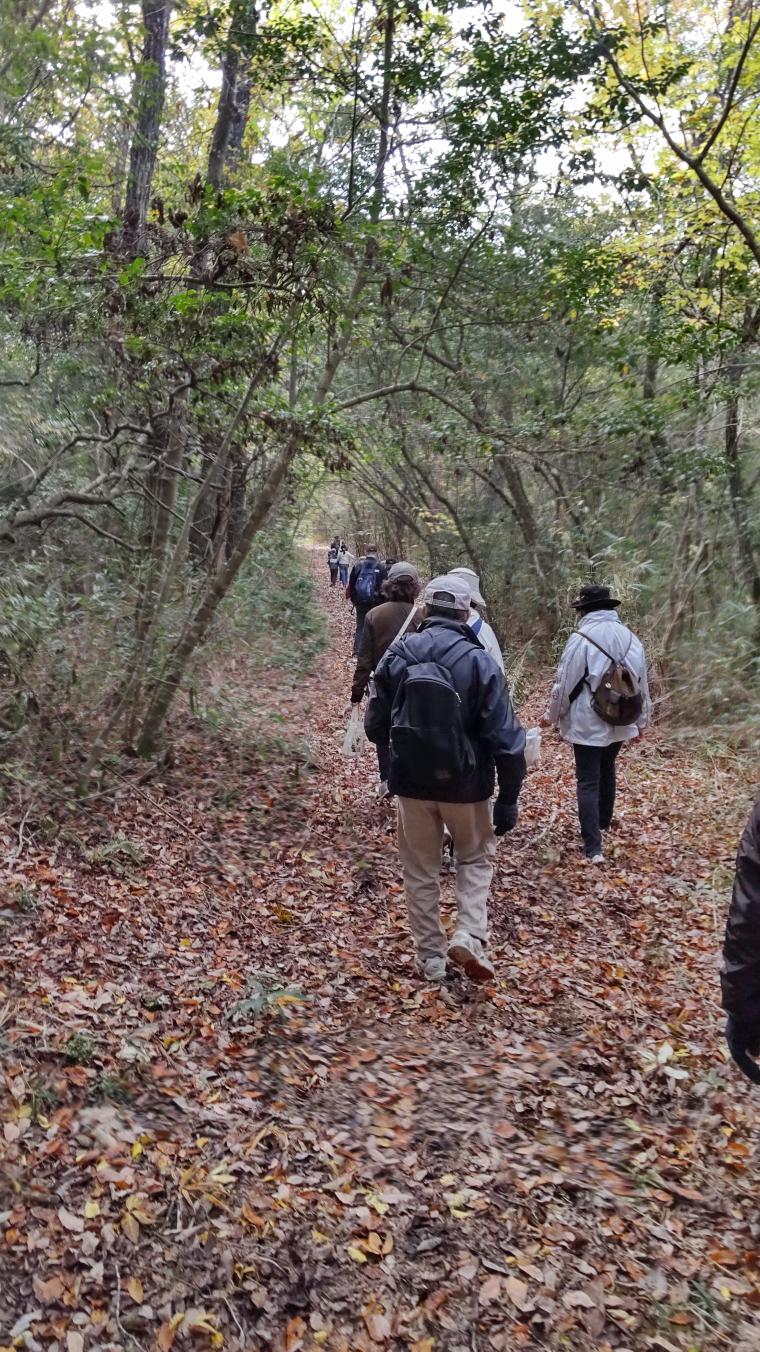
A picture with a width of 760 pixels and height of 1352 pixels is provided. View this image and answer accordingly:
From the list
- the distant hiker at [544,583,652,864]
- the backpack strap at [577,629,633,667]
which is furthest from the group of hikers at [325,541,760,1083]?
the distant hiker at [544,583,652,864]

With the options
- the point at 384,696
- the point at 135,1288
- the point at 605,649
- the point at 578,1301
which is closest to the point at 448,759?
the point at 384,696

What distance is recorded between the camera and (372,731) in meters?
5.02

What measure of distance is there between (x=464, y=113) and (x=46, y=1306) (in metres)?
9.23

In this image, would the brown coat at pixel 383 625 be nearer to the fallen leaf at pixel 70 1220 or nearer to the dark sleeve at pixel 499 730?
the dark sleeve at pixel 499 730

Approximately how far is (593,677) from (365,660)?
2.53m

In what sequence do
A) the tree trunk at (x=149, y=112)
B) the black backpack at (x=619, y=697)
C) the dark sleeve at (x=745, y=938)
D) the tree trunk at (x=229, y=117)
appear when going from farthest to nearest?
1. the tree trunk at (x=229, y=117)
2. the tree trunk at (x=149, y=112)
3. the black backpack at (x=619, y=697)
4. the dark sleeve at (x=745, y=938)

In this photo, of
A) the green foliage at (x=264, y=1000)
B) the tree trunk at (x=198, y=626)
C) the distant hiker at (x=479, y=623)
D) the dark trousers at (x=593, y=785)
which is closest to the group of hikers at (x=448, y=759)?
the distant hiker at (x=479, y=623)

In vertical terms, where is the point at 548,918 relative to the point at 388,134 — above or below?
below

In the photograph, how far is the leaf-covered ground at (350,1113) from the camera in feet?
8.93

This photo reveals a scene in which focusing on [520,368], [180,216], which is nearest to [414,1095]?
[180,216]

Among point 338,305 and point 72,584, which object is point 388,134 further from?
point 72,584

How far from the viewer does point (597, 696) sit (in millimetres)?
6297

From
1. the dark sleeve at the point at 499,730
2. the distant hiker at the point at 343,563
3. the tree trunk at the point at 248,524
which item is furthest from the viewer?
the distant hiker at the point at 343,563

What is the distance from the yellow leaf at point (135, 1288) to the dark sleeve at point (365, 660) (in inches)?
226
